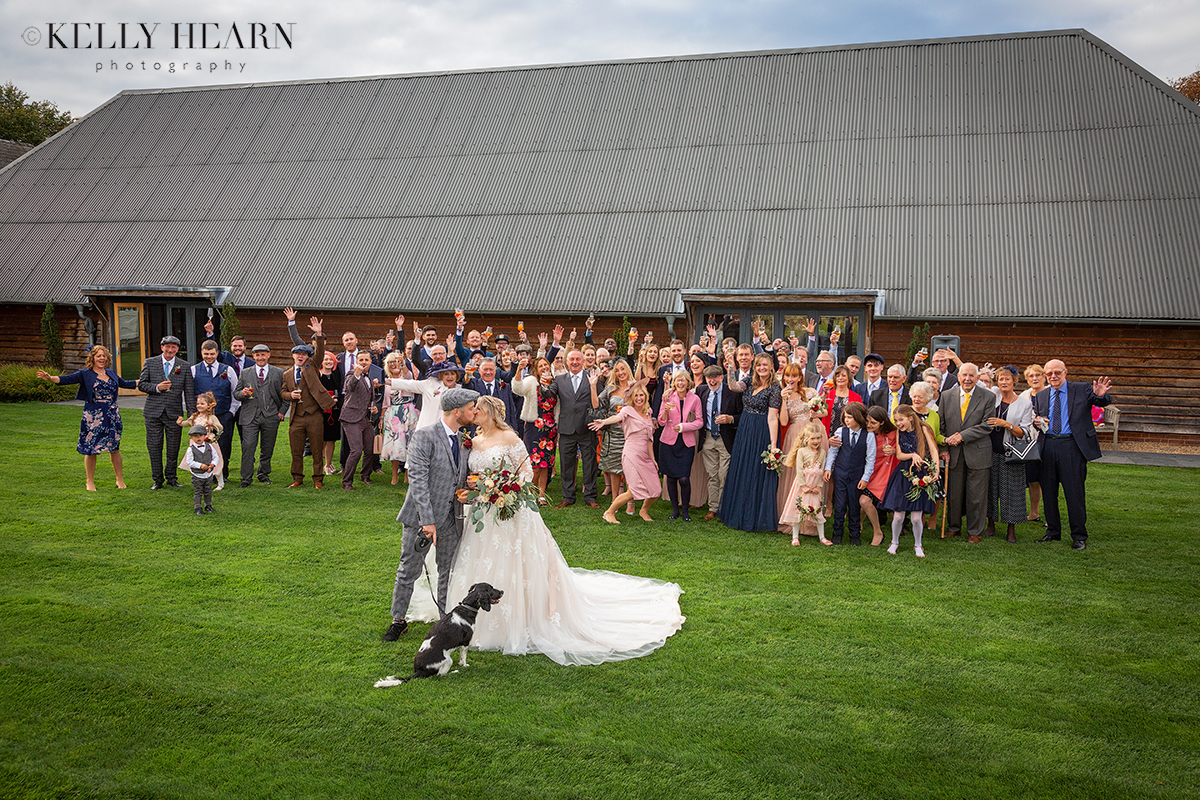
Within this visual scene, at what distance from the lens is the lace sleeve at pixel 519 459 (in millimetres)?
5672

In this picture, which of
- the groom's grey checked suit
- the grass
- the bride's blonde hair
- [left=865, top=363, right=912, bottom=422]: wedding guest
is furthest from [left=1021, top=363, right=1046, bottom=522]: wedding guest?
the groom's grey checked suit

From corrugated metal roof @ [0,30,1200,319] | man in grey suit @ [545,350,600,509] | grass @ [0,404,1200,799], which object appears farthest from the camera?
corrugated metal roof @ [0,30,1200,319]

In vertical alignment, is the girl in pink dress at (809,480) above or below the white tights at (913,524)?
above

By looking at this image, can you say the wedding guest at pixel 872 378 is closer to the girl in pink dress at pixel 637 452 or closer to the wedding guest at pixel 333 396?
the girl in pink dress at pixel 637 452

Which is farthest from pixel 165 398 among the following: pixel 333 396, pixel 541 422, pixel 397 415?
pixel 541 422

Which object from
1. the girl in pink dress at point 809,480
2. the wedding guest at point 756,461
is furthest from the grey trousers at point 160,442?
the girl in pink dress at point 809,480

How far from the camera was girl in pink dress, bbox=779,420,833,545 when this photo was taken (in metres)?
8.47

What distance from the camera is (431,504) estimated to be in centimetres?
551

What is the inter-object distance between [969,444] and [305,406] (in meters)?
8.52

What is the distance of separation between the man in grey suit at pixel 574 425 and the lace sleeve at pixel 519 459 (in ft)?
13.7

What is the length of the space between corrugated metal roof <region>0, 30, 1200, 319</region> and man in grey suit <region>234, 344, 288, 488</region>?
28.1 feet

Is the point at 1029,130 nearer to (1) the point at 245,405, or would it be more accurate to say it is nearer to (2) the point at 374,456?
(2) the point at 374,456

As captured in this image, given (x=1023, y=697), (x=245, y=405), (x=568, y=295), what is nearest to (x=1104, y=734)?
(x=1023, y=697)

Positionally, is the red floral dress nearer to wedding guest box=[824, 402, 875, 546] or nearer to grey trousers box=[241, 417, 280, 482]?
wedding guest box=[824, 402, 875, 546]
